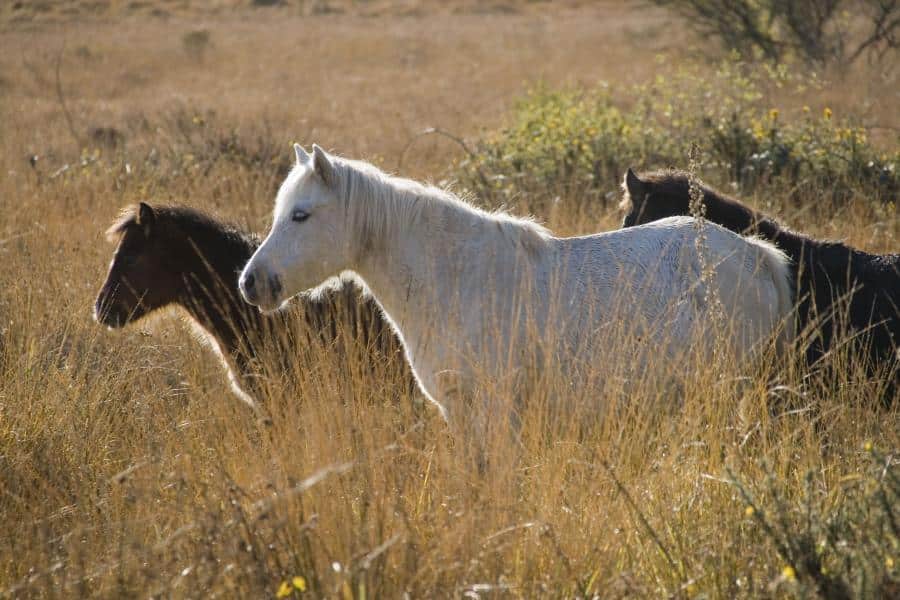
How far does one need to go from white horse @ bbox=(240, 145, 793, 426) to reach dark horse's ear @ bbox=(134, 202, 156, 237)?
52.3 inches

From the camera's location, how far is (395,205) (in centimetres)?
416

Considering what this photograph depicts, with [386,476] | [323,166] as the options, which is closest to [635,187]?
[323,166]

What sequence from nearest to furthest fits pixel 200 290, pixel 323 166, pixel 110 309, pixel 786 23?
pixel 323 166 → pixel 110 309 → pixel 200 290 → pixel 786 23

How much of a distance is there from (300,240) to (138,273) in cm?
159

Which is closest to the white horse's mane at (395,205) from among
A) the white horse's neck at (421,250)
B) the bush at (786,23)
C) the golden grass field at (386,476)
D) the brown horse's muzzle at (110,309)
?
the white horse's neck at (421,250)

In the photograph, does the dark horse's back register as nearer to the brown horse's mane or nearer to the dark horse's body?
the dark horse's body

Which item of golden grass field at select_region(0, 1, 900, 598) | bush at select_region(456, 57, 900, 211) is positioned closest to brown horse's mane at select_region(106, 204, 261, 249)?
golden grass field at select_region(0, 1, 900, 598)

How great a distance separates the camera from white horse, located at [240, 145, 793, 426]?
156 inches

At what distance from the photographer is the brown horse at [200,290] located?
5.02 meters

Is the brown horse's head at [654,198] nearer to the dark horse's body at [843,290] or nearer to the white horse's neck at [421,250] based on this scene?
the dark horse's body at [843,290]

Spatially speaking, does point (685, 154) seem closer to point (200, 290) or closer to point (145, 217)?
point (200, 290)

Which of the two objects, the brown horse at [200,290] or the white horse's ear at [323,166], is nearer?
the white horse's ear at [323,166]

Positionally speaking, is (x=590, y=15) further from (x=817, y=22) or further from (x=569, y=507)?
(x=569, y=507)

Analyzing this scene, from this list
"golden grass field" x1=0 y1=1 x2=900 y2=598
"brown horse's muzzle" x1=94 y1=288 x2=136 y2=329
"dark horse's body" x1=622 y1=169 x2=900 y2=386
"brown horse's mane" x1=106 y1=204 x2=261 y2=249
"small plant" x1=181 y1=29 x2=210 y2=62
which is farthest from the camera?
"small plant" x1=181 y1=29 x2=210 y2=62
